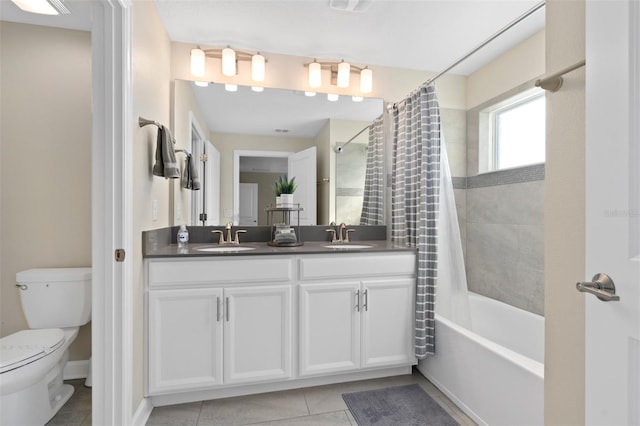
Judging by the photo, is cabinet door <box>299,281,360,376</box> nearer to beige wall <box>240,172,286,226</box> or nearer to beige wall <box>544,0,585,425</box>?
beige wall <box>240,172,286,226</box>

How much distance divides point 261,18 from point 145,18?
698mm

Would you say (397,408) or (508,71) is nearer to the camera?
(397,408)

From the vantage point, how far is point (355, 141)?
2695mm

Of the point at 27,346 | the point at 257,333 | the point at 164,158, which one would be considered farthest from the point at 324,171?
the point at 27,346

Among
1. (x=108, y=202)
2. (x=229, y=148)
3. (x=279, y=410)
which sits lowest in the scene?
(x=279, y=410)

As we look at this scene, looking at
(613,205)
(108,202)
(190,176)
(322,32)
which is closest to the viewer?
(613,205)

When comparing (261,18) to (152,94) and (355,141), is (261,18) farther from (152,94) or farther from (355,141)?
(355,141)

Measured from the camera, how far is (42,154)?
2139 mm

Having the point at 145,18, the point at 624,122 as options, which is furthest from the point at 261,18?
the point at 624,122

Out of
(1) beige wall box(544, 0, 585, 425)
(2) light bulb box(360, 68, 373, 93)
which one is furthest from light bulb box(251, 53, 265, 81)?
(1) beige wall box(544, 0, 585, 425)

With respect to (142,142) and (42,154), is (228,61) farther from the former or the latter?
(42,154)

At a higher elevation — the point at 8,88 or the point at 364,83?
the point at 364,83

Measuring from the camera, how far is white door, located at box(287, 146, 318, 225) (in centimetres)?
259

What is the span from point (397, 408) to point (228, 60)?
2587 mm
